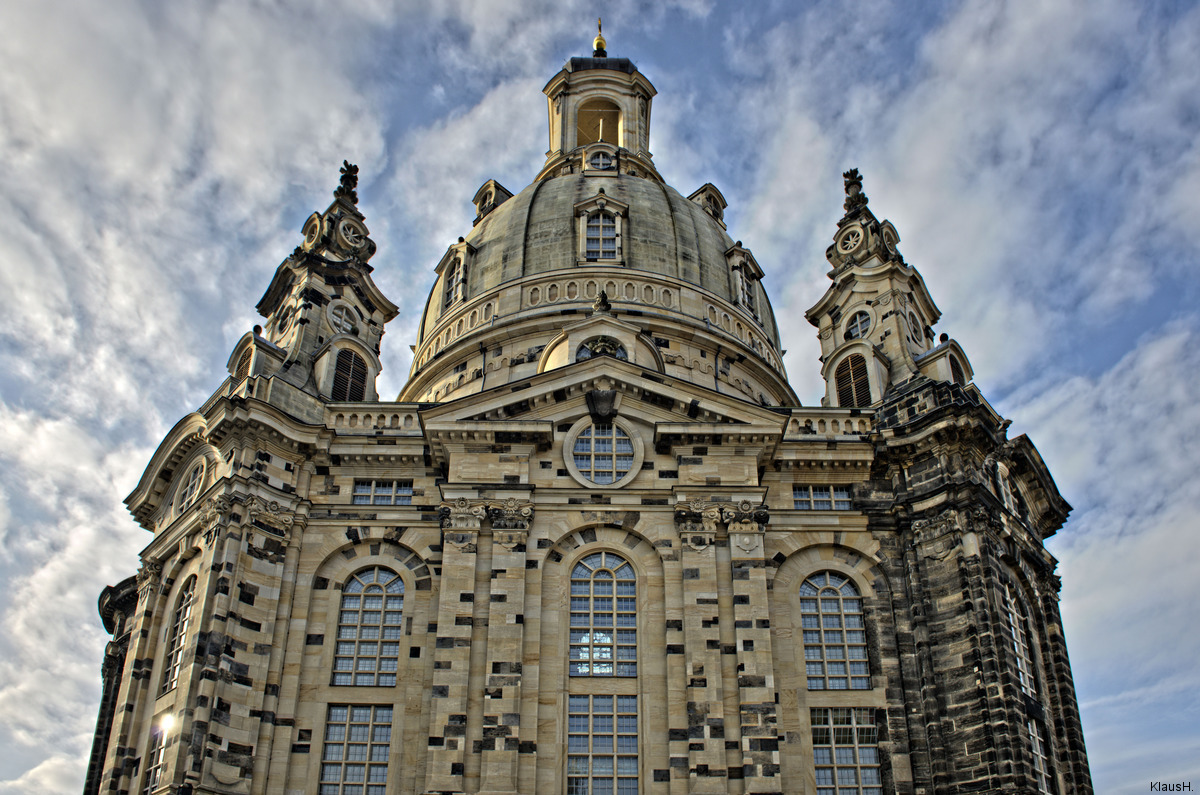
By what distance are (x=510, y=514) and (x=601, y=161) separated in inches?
1211

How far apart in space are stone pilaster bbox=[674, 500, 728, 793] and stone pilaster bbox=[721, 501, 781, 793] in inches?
23.2

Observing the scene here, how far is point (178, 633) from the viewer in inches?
1342

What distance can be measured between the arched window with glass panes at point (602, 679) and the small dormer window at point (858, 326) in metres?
16.7

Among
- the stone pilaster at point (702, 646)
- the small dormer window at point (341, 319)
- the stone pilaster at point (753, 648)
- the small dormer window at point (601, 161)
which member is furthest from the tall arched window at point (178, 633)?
the small dormer window at point (601, 161)

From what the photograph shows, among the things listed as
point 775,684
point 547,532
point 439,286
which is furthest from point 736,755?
point 439,286

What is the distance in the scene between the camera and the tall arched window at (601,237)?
5011 centimetres

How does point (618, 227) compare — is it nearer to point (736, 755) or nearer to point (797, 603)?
point (797, 603)

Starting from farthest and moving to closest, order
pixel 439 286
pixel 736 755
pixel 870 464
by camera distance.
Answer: pixel 439 286, pixel 870 464, pixel 736 755

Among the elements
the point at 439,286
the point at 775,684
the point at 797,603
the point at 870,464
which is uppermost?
the point at 439,286

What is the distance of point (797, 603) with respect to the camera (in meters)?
34.2

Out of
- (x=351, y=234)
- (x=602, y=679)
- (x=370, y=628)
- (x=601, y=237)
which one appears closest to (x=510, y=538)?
(x=602, y=679)

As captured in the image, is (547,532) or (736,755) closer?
(736,755)

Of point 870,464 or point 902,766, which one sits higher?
point 870,464

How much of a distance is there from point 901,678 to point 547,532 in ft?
38.5
